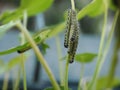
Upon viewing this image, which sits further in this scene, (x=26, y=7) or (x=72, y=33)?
(x=26, y=7)

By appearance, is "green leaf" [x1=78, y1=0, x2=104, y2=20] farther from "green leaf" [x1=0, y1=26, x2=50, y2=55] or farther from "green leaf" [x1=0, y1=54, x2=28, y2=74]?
"green leaf" [x1=0, y1=54, x2=28, y2=74]

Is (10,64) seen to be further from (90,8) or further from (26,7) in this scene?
(90,8)

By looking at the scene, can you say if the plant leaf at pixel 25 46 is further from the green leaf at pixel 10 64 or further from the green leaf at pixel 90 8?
the green leaf at pixel 10 64

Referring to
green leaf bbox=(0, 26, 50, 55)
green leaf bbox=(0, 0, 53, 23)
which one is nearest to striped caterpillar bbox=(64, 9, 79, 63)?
green leaf bbox=(0, 26, 50, 55)

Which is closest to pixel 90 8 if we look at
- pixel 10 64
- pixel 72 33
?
pixel 72 33

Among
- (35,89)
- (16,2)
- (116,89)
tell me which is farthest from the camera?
(16,2)

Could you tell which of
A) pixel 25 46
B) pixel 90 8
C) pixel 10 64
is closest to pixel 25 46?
pixel 25 46

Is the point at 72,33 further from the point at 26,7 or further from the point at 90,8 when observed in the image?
the point at 26,7

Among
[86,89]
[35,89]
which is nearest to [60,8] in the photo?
[35,89]

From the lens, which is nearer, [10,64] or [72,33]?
[72,33]

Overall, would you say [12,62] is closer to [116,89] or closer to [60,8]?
[116,89]

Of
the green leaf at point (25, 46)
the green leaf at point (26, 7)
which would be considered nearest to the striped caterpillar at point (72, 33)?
the green leaf at point (25, 46)
